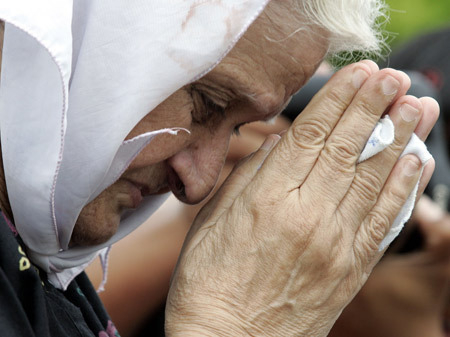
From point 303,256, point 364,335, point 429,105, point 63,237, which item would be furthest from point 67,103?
point 364,335

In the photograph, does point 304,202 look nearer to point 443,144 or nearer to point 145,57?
point 145,57

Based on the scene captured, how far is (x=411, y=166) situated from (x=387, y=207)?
0.42ft

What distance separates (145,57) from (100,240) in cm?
63

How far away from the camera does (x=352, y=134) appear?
1.90m

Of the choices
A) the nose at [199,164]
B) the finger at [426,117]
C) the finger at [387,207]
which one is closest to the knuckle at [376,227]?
the finger at [387,207]

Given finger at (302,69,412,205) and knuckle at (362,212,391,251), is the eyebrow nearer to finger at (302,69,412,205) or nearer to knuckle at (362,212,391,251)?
finger at (302,69,412,205)

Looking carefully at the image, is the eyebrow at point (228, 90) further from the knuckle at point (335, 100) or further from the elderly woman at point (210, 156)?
the knuckle at point (335, 100)

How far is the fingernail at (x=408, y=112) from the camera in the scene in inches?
75.3

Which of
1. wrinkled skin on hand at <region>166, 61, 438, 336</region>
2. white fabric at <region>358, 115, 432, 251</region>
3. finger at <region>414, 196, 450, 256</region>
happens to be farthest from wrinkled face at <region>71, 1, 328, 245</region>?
finger at <region>414, 196, 450, 256</region>

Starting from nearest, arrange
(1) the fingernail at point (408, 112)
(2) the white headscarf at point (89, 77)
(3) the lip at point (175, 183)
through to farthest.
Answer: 1. (2) the white headscarf at point (89, 77)
2. (1) the fingernail at point (408, 112)
3. (3) the lip at point (175, 183)

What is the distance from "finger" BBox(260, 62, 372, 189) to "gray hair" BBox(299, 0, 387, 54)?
8cm

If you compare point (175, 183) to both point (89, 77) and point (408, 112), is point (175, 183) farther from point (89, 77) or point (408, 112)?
point (408, 112)

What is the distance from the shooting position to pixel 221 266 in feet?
6.07

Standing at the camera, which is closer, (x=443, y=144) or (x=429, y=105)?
(x=429, y=105)
